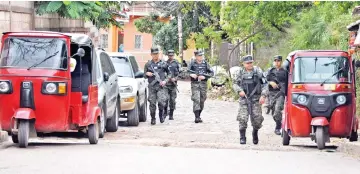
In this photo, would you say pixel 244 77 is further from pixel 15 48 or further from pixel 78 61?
pixel 15 48

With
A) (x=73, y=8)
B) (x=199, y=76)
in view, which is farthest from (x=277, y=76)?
(x=73, y=8)

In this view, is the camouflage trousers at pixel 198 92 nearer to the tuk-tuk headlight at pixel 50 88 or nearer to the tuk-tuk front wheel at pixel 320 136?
the tuk-tuk front wheel at pixel 320 136

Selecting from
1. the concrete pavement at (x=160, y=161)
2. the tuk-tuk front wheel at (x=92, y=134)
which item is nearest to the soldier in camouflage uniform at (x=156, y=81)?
the tuk-tuk front wheel at (x=92, y=134)

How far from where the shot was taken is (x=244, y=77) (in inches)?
600

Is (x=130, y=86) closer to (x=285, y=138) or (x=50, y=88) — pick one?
(x=285, y=138)

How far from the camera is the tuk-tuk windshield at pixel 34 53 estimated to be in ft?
42.8

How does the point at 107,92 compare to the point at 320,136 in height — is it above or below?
above

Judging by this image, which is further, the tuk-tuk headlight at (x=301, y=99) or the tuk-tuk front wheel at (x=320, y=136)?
the tuk-tuk headlight at (x=301, y=99)

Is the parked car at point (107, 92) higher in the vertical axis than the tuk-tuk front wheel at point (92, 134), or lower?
higher

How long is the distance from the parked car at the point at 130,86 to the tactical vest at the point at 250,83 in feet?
14.4

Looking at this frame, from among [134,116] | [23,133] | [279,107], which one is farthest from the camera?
[134,116]

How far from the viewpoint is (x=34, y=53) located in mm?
13117

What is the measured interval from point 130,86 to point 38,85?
667cm

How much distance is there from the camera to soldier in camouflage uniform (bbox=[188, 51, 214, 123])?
2033 cm
